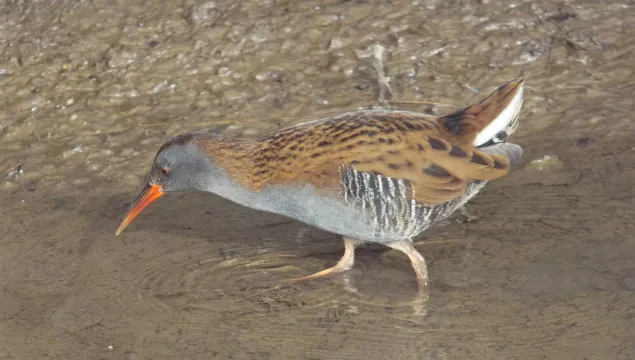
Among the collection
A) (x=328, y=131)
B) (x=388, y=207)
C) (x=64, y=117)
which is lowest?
(x=64, y=117)

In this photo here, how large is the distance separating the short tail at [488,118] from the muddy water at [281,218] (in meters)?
0.60

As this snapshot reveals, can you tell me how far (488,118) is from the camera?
4074 mm

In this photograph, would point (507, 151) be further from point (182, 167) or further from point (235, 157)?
point (182, 167)

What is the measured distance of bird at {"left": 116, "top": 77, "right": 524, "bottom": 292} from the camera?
3928 millimetres

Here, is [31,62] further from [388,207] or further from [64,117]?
[388,207]

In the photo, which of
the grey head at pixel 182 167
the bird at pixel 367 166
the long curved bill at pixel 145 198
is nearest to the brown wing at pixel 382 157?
the bird at pixel 367 166

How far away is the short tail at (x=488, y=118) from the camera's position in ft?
13.4

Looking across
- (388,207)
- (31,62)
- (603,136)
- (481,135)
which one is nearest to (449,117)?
(481,135)

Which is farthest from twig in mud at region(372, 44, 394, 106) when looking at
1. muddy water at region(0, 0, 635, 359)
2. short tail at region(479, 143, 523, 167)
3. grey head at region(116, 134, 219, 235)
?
grey head at region(116, 134, 219, 235)

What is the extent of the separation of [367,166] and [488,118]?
588 mm

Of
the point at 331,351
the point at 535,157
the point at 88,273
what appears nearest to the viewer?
the point at 331,351

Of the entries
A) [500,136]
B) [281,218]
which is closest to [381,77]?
[281,218]

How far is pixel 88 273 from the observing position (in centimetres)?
446

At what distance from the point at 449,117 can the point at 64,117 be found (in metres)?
2.57
